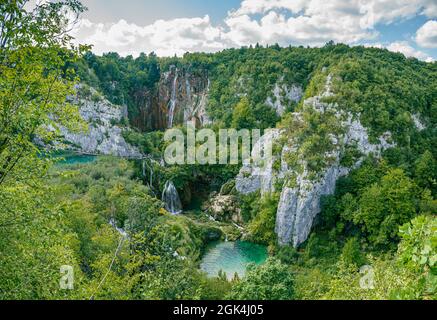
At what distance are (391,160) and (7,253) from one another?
119 ft

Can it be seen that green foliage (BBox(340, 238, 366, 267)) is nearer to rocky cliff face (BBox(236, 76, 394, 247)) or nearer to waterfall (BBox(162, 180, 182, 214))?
rocky cliff face (BBox(236, 76, 394, 247))

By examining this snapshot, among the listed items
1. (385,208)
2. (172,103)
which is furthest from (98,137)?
(385,208)

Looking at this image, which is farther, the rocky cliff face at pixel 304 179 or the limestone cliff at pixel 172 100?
the limestone cliff at pixel 172 100

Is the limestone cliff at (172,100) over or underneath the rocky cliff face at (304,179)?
over

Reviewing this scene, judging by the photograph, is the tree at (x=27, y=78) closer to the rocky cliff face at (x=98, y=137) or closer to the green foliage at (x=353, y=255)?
the green foliage at (x=353, y=255)

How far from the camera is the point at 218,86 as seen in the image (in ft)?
211

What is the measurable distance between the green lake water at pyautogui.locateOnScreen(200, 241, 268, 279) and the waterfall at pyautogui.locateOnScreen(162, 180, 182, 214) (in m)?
9.01

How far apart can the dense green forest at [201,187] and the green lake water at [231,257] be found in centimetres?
90

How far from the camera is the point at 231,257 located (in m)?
31.8

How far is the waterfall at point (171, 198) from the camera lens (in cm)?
4175

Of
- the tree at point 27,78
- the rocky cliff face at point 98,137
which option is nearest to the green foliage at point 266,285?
the tree at point 27,78

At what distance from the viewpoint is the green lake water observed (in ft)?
96.1

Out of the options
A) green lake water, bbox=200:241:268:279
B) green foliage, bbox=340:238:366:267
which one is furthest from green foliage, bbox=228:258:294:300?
green lake water, bbox=200:241:268:279

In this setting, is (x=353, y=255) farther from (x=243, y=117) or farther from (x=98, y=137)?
(x=98, y=137)
